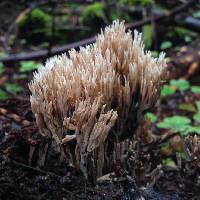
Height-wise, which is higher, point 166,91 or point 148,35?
point 148,35

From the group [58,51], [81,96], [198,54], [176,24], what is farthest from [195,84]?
[81,96]

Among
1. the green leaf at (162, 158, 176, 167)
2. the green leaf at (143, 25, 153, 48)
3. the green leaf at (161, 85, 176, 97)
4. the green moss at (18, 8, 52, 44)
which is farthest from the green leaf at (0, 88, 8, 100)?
the green moss at (18, 8, 52, 44)

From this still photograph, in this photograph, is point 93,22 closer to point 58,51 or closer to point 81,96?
point 58,51

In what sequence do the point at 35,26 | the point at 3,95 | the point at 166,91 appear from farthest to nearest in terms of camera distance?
the point at 35,26
the point at 166,91
the point at 3,95

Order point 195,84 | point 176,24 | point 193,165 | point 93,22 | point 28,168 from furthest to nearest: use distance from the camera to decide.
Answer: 1. point 93,22
2. point 176,24
3. point 195,84
4. point 193,165
5. point 28,168

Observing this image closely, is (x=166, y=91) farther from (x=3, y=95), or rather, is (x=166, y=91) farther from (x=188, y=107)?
(x=3, y=95)

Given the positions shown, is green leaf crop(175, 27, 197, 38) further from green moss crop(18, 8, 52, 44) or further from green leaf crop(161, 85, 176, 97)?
green moss crop(18, 8, 52, 44)

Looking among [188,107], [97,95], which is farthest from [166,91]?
[97,95]
